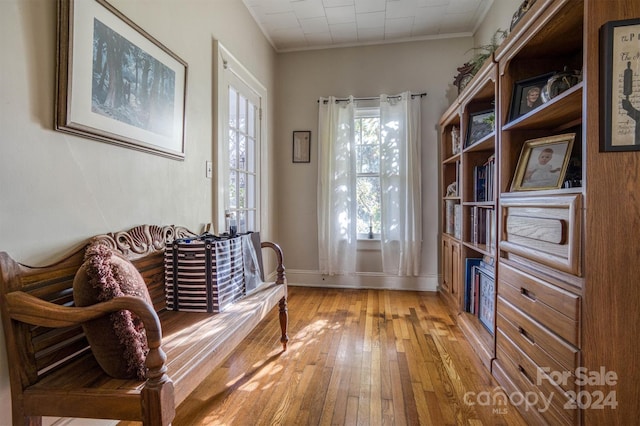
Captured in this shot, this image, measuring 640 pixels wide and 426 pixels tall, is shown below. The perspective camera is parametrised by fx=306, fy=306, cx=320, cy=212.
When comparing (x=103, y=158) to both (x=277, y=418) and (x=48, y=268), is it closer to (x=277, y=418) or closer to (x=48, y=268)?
(x=48, y=268)

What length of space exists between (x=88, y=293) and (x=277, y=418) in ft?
3.23

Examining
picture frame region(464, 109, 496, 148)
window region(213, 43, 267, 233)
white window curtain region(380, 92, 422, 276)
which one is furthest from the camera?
white window curtain region(380, 92, 422, 276)

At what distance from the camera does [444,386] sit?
1657mm

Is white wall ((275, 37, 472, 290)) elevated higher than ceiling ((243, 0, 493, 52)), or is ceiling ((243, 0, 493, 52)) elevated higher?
ceiling ((243, 0, 493, 52))

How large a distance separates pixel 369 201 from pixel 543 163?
2.15m

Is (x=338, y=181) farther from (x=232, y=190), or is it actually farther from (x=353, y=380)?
(x=353, y=380)

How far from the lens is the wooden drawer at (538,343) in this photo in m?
1.13

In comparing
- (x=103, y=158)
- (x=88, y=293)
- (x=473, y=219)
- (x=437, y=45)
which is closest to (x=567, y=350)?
(x=473, y=219)

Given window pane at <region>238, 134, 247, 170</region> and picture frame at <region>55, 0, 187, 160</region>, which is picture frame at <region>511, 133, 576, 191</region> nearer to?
picture frame at <region>55, 0, 187, 160</region>

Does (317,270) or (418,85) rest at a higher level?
(418,85)

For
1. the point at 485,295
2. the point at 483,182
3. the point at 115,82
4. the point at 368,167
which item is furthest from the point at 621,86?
the point at 368,167

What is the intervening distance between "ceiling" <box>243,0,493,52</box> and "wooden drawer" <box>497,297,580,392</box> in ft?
9.01

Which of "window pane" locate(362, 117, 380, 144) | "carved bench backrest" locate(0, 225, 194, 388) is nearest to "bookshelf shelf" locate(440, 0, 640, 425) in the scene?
"window pane" locate(362, 117, 380, 144)

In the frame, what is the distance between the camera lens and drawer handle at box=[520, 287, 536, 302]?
1.41 metres
